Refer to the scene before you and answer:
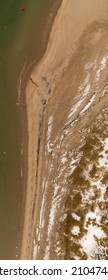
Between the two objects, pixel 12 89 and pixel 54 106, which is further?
pixel 12 89

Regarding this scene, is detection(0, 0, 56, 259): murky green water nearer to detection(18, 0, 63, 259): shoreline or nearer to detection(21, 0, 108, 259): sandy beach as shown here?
detection(18, 0, 63, 259): shoreline

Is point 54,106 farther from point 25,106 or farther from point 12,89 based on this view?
point 12,89

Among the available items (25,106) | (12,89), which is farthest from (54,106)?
(12,89)

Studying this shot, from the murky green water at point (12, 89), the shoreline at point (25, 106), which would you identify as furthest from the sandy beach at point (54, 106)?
the murky green water at point (12, 89)
